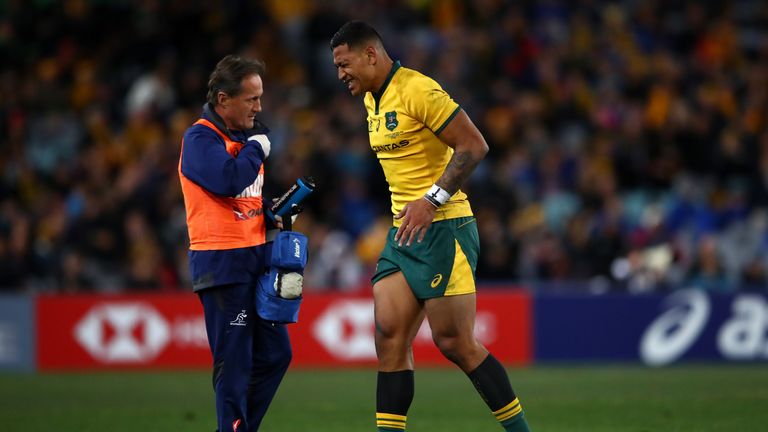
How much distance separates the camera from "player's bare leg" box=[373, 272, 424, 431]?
6.66 m

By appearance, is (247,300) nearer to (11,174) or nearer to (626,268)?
(626,268)

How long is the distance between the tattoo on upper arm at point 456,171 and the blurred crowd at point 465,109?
888 centimetres

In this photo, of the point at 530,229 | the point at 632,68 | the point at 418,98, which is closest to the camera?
the point at 418,98

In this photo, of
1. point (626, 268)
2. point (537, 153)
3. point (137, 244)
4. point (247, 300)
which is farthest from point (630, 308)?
point (247, 300)

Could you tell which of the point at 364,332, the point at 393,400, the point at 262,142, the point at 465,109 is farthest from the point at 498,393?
the point at 465,109

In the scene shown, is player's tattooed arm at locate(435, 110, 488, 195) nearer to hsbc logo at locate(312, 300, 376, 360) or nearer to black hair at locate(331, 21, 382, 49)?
black hair at locate(331, 21, 382, 49)

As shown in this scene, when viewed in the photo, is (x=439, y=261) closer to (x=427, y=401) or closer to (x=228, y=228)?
(x=228, y=228)

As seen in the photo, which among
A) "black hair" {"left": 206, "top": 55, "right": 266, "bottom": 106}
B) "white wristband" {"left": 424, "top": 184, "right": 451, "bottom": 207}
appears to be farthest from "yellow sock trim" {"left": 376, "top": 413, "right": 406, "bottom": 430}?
"black hair" {"left": 206, "top": 55, "right": 266, "bottom": 106}

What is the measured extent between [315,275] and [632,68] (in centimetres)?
653

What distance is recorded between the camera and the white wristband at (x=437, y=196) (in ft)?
21.4

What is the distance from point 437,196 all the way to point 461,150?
0.96ft

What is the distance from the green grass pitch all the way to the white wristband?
2.71 meters

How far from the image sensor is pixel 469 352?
21.7 feet

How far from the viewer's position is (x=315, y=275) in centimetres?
1590
